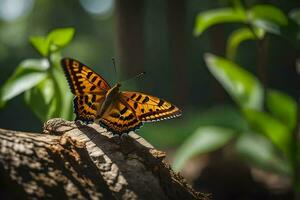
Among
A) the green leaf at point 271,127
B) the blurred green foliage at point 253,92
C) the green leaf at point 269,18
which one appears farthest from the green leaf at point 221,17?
the green leaf at point 271,127

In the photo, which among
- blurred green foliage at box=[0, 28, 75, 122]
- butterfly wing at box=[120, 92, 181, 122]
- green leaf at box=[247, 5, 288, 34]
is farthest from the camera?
green leaf at box=[247, 5, 288, 34]

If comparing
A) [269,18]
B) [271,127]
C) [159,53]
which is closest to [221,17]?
[269,18]

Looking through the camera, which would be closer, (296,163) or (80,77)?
(80,77)

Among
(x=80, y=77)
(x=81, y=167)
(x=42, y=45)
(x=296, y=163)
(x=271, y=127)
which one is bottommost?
(x=296, y=163)

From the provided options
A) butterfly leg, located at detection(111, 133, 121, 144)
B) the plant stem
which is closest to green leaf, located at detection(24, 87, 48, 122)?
butterfly leg, located at detection(111, 133, 121, 144)

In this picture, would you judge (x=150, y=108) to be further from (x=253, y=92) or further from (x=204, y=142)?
(x=204, y=142)

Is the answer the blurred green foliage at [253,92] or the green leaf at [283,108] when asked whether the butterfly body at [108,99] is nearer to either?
the blurred green foliage at [253,92]

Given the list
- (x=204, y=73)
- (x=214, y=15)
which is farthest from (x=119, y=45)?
(x=204, y=73)

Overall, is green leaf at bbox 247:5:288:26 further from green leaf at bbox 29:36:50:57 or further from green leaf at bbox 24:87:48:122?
green leaf at bbox 24:87:48:122
